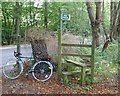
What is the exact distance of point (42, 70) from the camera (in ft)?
11.0

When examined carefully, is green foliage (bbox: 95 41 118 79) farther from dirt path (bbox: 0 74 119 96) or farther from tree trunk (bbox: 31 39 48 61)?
tree trunk (bbox: 31 39 48 61)

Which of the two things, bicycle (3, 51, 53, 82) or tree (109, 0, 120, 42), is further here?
tree (109, 0, 120, 42)

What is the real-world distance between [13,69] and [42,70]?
20.3 inches

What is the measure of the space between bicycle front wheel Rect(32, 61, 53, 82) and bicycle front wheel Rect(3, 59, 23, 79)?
10.0 inches

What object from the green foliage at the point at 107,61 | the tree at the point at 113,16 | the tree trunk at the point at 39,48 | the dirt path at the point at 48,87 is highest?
the tree at the point at 113,16

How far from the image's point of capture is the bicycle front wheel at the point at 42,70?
334 cm

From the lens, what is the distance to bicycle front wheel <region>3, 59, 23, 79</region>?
340cm

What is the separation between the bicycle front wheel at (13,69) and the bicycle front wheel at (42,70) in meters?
0.25

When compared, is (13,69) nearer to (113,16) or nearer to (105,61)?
(105,61)

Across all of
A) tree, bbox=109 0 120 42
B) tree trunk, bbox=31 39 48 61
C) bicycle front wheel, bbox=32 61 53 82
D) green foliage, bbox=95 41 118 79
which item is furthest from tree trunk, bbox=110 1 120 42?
bicycle front wheel, bbox=32 61 53 82

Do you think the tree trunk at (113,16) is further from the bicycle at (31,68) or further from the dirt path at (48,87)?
the bicycle at (31,68)

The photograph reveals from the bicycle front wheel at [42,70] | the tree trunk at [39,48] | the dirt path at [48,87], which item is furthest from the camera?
the tree trunk at [39,48]

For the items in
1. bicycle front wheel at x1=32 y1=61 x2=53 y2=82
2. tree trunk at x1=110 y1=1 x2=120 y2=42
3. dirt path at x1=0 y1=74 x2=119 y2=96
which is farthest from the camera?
tree trunk at x1=110 y1=1 x2=120 y2=42

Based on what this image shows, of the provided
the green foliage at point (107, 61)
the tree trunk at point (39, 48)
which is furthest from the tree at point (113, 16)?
the tree trunk at point (39, 48)
